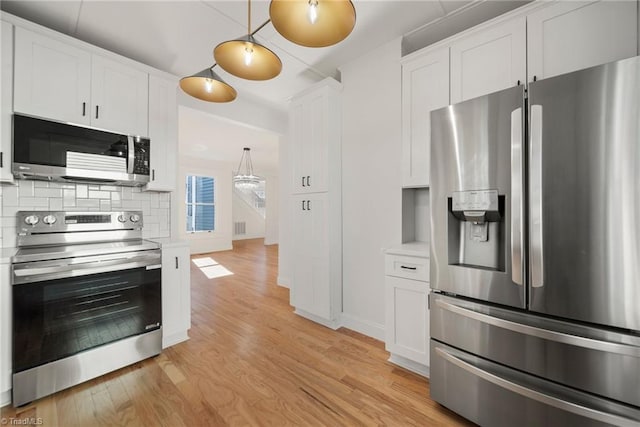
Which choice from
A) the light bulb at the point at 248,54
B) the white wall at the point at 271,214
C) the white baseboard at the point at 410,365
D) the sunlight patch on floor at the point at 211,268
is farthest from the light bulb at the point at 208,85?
the white wall at the point at 271,214

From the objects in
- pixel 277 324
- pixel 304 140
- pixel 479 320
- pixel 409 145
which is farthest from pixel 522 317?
pixel 304 140

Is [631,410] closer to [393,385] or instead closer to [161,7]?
[393,385]

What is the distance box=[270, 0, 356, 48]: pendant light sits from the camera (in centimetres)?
121

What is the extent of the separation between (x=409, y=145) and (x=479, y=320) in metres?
1.46

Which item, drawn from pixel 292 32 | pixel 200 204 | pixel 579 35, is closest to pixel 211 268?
pixel 200 204

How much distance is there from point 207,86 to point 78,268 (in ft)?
5.37

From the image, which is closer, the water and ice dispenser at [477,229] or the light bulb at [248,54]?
the water and ice dispenser at [477,229]

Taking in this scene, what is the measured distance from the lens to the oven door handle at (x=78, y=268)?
1626mm

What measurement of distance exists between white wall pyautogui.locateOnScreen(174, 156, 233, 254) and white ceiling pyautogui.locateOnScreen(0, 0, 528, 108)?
15.4 feet

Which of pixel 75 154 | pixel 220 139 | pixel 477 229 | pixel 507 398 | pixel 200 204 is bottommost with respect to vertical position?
pixel 507 398

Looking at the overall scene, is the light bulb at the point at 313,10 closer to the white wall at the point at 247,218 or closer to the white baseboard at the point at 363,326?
the white baseboard at the point at 363,326

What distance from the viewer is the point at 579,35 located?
1.58 meters

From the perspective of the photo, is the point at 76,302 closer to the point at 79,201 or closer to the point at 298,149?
the point at 79,201

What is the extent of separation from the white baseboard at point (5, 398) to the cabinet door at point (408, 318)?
258cm
